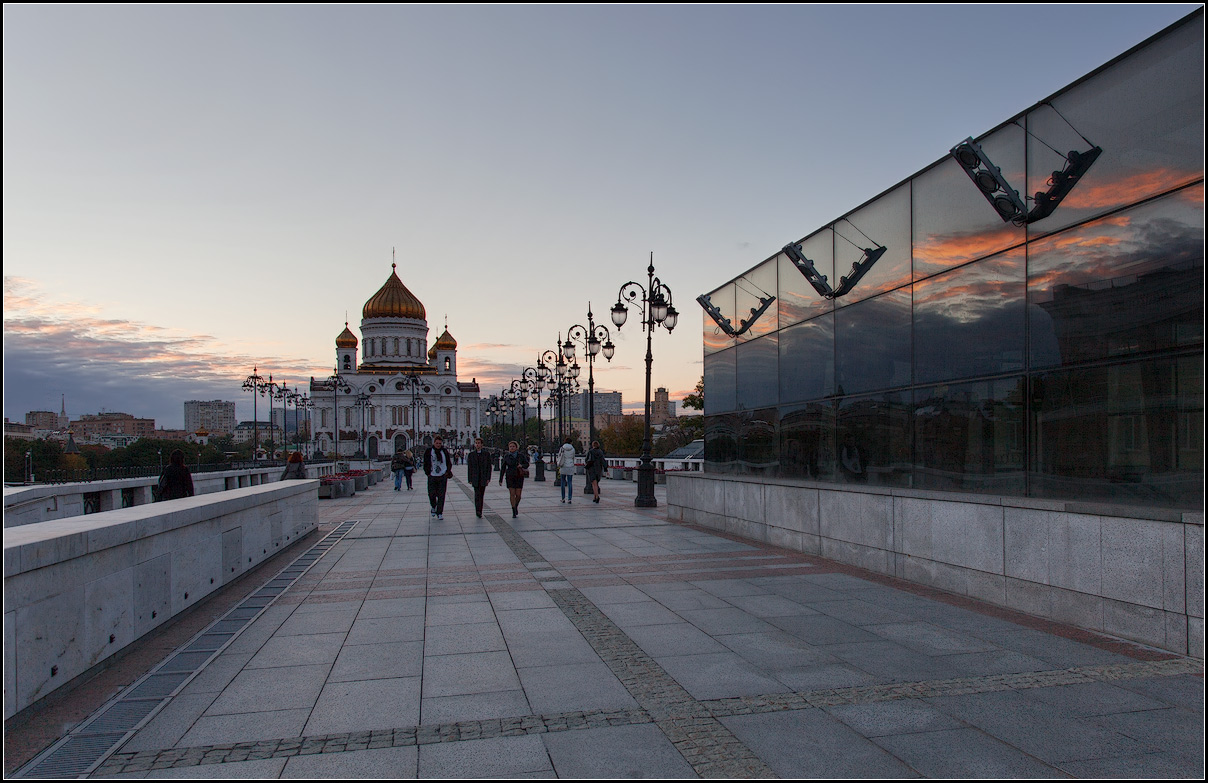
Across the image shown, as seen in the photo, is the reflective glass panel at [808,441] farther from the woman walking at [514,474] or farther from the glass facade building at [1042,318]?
the woman walking at [514,474]

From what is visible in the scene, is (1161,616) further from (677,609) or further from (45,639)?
(45,639)

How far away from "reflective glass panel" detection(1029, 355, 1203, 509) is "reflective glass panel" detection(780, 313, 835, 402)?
4354 millimetres

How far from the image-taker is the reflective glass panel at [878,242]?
432 inches

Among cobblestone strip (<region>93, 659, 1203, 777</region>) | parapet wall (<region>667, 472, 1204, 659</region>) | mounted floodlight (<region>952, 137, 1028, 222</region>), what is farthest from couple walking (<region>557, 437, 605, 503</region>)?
cobblestone strip (<region>93, 659, 1203, 777</region>)

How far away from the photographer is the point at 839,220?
12586 mm

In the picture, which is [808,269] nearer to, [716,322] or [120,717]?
[716,322]

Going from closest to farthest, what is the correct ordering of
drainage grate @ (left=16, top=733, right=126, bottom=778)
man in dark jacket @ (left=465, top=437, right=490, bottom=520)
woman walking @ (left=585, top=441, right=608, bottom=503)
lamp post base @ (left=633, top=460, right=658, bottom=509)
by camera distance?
drainage grate @ (left=16, top=733, right=126, bottom=778) → man in dark jacket @ (left=465, top=437, right=490, bottom=520) → lamp post base @ (left=633, top=460, right=658, bottom=509) → woman walking @ (left=585, top=441, right=608, bottom=503)

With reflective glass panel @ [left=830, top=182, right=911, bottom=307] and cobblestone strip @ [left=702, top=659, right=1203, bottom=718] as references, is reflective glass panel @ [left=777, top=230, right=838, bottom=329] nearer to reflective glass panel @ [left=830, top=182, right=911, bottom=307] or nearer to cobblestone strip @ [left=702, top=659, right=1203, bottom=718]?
reflective glass panel @ [left=830, top=182, right=911, bottom=307]

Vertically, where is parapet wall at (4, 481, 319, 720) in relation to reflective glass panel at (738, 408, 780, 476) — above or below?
below

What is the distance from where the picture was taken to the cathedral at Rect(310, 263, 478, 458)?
13588cm

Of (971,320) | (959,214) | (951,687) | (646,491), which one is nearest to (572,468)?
(646,491)

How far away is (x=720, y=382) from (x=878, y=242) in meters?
6.26

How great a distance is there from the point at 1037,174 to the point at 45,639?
9.41 metres

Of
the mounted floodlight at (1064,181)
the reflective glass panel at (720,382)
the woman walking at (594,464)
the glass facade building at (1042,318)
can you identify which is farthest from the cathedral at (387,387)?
the mounted floodlight at (1064,181)
